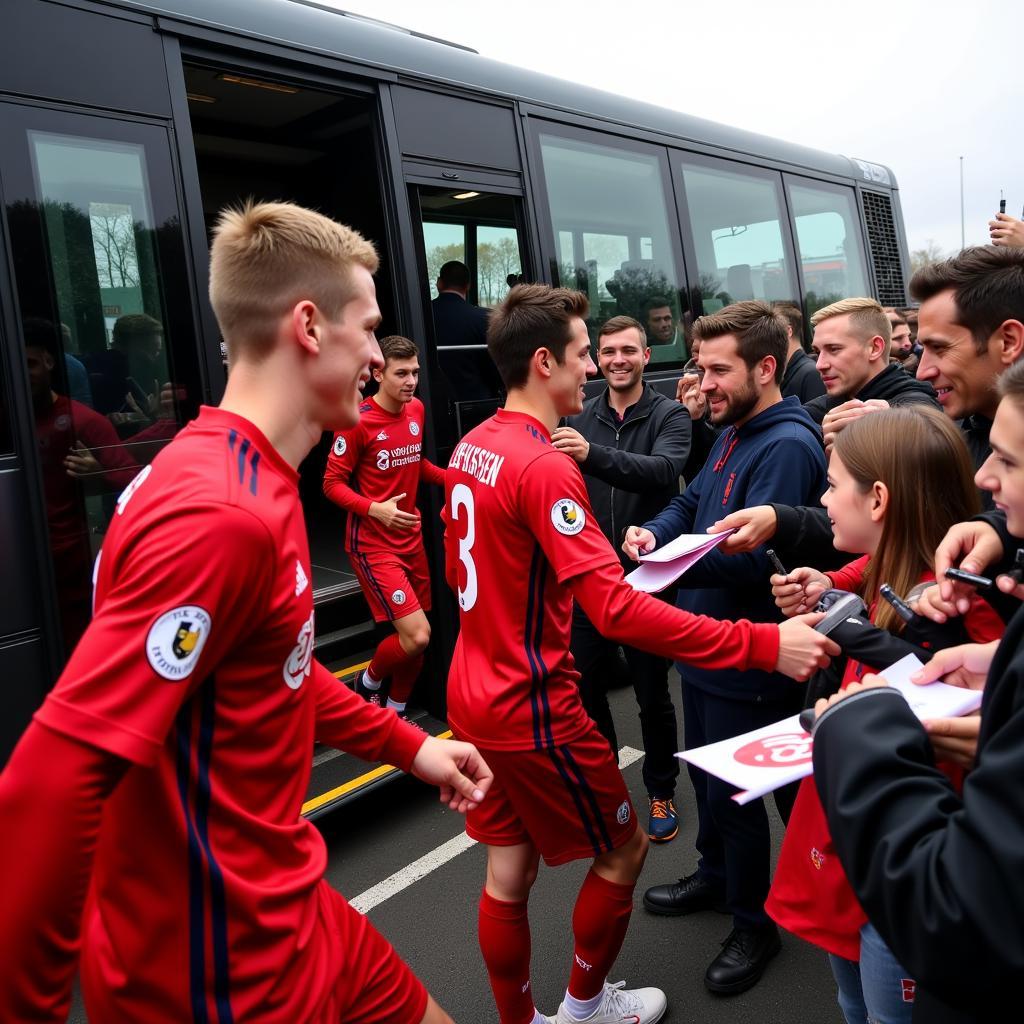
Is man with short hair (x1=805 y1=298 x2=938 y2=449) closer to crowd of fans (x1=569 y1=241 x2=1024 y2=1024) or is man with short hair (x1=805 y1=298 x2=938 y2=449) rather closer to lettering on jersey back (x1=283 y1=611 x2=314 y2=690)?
crowd of fans (x1=569 y1=241 x2=1024 y2=1024)

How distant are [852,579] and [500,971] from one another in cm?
150

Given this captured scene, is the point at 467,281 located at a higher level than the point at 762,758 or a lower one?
higher

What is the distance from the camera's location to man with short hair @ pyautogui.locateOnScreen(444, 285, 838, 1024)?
2361 mm

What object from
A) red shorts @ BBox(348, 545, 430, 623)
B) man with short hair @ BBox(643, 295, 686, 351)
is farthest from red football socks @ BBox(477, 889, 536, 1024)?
man with short hair @ BBox(643, 295, 686, 351)

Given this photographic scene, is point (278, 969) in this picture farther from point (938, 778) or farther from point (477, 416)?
point (477, 416)

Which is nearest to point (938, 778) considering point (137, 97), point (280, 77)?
point (137, 97)

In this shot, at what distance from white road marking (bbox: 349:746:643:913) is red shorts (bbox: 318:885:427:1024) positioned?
6.06 feet

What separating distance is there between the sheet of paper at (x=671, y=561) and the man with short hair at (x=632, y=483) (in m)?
1.04

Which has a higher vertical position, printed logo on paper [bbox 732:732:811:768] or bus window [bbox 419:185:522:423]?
bus window [bbox 419:185:522:423]

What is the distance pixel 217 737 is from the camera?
1.41m

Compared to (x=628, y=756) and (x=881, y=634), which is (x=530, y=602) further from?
(x=628, y=756)

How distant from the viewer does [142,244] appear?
136 inches

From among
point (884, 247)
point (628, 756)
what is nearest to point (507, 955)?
point (628, 756)

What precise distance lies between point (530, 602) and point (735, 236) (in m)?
5.29
